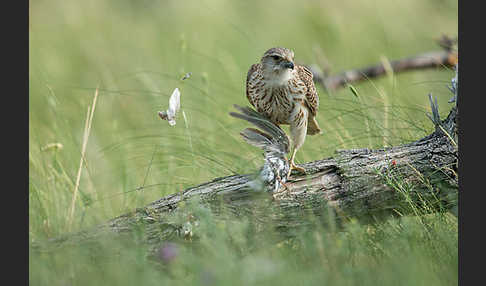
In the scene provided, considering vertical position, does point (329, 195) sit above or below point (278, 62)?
below

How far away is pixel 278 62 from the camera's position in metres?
4.13

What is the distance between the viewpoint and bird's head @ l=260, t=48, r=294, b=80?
13.5ft

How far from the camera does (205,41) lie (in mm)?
9414

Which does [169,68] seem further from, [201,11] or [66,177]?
[66,177]

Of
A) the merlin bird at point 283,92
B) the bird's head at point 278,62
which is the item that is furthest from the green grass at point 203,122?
the bird's head at point 278,62

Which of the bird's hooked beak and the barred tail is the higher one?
the bird's hooked beak

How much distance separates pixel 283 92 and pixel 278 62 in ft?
0.84

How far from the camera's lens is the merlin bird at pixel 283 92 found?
164 inches

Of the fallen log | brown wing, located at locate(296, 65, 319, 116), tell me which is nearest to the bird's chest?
brown wing, located at locate(296, 65, 319, 116)

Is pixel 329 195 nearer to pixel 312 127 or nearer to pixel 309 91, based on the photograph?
pixel 309 91

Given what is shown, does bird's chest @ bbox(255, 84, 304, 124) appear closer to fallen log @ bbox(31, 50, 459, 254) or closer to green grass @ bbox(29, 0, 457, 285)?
green grass @ bbox(29, 0, 457, 285)

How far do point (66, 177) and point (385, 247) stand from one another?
2.57 metres

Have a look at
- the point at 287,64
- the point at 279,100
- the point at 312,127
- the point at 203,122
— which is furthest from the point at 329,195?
the point at 203,122

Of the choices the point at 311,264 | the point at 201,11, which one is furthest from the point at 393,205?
the point at 201,11
